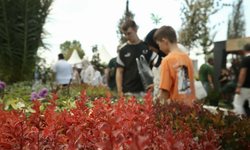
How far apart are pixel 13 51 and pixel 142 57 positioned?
5.30 meters

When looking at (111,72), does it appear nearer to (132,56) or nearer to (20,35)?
(132,56)

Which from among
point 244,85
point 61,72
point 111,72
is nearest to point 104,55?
point 61,72

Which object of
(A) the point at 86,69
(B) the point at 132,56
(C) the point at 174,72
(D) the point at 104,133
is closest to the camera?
(D) the point at 104,133

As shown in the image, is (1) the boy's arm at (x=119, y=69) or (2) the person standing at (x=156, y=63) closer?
(2) the person standing at (x=156, y=63)

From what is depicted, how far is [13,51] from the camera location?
8.02 meters

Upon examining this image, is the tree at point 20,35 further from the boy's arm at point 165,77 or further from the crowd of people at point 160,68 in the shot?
the boy's arm at point 165,77

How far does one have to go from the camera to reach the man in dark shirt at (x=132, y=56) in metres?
4.68

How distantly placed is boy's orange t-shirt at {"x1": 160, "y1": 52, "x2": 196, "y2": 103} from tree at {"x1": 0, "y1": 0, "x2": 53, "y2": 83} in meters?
6.07

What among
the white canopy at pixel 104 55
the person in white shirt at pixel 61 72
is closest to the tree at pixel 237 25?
the white canopy at pixel 104 55

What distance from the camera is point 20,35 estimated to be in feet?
26.4

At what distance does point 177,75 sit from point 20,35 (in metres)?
6.55

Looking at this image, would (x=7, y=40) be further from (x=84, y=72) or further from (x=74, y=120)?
(x=74, y=120)

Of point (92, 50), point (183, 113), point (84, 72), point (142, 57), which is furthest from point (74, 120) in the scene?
point (92, 50)

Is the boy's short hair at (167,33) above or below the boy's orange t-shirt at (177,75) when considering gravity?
above
